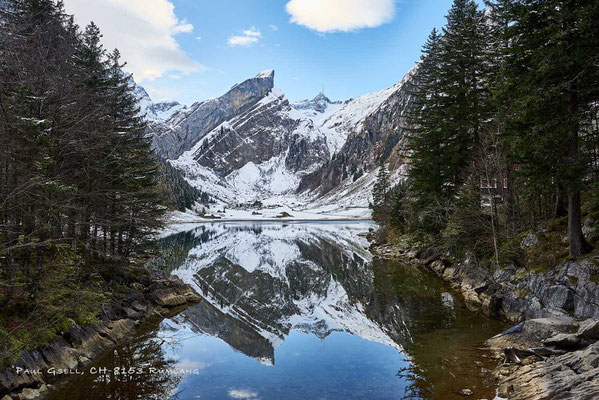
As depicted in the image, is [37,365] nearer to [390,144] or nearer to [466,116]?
[466,116]

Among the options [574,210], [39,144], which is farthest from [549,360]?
[39,144]

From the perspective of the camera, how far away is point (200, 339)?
1535cm

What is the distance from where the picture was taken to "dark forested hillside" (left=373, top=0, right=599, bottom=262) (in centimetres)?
1278

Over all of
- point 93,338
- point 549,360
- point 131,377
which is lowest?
point 131,377

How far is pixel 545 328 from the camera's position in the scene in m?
11.7

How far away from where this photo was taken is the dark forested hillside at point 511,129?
1278cm

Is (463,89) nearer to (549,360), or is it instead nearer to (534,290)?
(534,290)

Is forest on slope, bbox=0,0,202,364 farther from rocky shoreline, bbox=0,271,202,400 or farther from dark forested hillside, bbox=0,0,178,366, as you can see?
rocky shoreline, bbox=0,271,202,400

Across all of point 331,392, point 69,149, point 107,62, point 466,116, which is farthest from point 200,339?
point 466,116

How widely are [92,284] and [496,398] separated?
17.0m

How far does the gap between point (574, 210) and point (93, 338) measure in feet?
63.7

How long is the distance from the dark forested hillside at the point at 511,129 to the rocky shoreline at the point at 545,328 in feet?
4.91

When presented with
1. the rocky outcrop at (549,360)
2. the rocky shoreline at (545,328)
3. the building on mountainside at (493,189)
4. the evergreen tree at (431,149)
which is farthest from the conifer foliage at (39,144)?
the evergreen tree at (431,149)

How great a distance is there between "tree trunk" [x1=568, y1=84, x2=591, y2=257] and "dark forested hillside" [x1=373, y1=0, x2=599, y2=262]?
4cm
